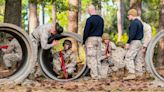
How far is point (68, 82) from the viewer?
12.7 metres

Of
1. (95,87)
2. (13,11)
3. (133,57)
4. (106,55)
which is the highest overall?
(13,11)

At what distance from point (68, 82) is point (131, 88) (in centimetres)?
240

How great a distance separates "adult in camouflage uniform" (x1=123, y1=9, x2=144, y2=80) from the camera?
13133mm

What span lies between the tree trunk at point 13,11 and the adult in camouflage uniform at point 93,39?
14.6 ft

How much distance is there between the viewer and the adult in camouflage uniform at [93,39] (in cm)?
1302

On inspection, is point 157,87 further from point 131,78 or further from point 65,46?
point 65,46

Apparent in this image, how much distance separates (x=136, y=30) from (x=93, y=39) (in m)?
1.16

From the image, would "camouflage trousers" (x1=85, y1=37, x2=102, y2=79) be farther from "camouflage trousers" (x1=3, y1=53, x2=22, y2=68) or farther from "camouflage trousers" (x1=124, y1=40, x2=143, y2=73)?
"camouflage trousers" (x1=3, y1=53, x2=22, y2=68)

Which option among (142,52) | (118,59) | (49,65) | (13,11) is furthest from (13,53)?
(142,52)

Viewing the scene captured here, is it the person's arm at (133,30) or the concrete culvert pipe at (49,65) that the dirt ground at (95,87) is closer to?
the concrete culvert pipe at (49,65)

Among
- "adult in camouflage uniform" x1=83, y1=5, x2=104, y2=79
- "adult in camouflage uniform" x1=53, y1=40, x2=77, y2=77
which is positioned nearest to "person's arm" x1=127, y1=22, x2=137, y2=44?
"adult in camouflage uniform" x1=83, y1=5, x2=104, y2=79

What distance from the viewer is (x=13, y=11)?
1698 cm

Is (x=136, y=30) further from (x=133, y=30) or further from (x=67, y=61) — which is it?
(x=67, y=61)

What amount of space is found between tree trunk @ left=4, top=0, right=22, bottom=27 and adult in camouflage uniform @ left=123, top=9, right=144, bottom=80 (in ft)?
16.2
